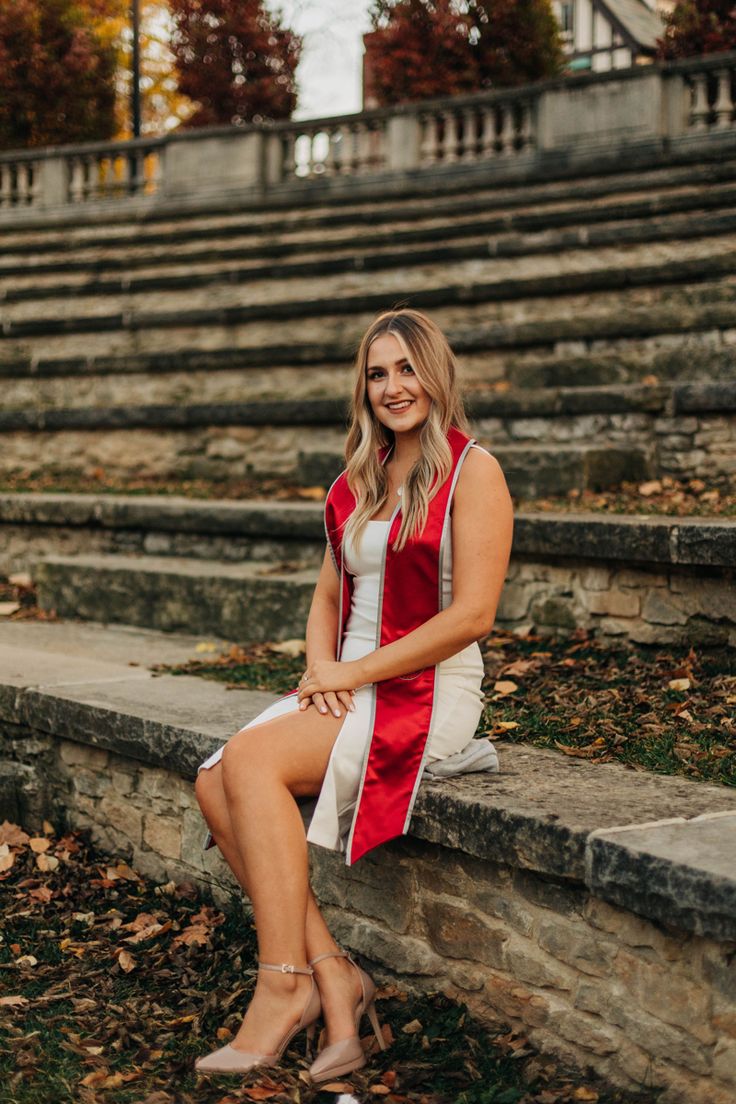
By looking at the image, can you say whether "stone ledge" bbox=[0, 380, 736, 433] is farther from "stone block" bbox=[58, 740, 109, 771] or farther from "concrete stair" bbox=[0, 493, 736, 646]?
"stone block" bbox=[58, 740, 109, 771]

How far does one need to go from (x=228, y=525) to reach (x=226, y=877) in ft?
8.78

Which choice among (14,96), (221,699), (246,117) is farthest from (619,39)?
(221,699)

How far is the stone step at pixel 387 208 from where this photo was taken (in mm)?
9367

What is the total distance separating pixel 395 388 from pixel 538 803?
117 centimetres

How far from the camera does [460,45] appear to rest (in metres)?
15.8

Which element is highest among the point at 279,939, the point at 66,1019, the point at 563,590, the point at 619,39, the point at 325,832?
the point at 619,39

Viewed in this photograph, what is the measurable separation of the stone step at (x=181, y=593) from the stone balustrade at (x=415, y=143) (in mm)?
6683

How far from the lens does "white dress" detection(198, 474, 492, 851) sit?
9.18ft

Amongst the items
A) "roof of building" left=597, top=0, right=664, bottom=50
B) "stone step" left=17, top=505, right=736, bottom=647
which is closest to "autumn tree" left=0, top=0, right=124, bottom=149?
"roof of building" left=597, top=0, right=664, bottom=50

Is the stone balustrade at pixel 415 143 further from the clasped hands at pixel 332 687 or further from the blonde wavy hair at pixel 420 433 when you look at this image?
the clasped hands at pixel 332 687

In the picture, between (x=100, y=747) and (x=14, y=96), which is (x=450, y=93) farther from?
(x=100, y=747)

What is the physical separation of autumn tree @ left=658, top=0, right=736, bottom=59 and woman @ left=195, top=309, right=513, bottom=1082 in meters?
12.2

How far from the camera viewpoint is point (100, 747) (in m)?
3.89

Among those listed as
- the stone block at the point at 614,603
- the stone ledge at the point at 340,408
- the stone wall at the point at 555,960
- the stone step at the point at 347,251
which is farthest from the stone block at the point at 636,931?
the stone step at the point at 347,251
